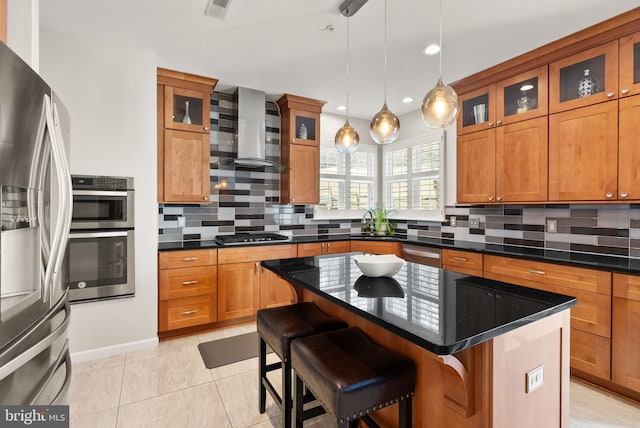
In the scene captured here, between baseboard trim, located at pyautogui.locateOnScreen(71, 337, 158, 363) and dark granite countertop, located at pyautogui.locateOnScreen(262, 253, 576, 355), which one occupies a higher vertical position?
dark granite countertop, located at pyautogui.locateOnScreen(262, 253, 576, 355)

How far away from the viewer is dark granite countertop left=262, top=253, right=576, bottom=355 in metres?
1.01

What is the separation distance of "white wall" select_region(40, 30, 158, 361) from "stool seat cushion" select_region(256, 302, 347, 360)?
157 cm

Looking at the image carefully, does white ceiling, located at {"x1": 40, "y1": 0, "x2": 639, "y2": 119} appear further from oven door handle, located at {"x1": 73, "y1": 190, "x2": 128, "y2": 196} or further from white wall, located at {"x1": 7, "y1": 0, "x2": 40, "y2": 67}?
oven door handle, located at {"x1": 73, "y1": 190, "x2": 128, "y2": 196}

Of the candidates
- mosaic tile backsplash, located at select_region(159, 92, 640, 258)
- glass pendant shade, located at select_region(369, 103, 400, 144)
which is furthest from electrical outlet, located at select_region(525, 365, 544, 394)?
mosaic tile backsplash, located at select_region(159, 92, 640, 258)

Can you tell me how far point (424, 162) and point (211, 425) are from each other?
380 centimetres

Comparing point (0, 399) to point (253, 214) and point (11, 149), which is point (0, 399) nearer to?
point (11, 149)

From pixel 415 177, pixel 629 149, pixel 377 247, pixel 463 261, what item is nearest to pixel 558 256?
pixel 463 261

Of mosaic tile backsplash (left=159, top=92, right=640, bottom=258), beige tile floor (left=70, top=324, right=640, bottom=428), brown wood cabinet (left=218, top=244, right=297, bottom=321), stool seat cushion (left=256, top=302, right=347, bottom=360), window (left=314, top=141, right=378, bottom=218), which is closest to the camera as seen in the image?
stool seat cushion (left=256, top=302, right=347, bottom=360)

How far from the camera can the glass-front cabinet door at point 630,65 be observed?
2203mm

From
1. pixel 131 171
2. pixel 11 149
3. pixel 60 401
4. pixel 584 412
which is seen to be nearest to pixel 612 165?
pixel 584 412

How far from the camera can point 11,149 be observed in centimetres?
95

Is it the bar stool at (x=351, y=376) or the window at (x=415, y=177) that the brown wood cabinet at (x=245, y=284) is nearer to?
the bar stool at (x=351, y=376)

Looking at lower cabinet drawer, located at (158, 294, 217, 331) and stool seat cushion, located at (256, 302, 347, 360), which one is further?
lower cabinet drawer, located at (158, 294, 217, 331)

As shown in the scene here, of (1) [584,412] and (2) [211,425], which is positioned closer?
(2) [211,425]
